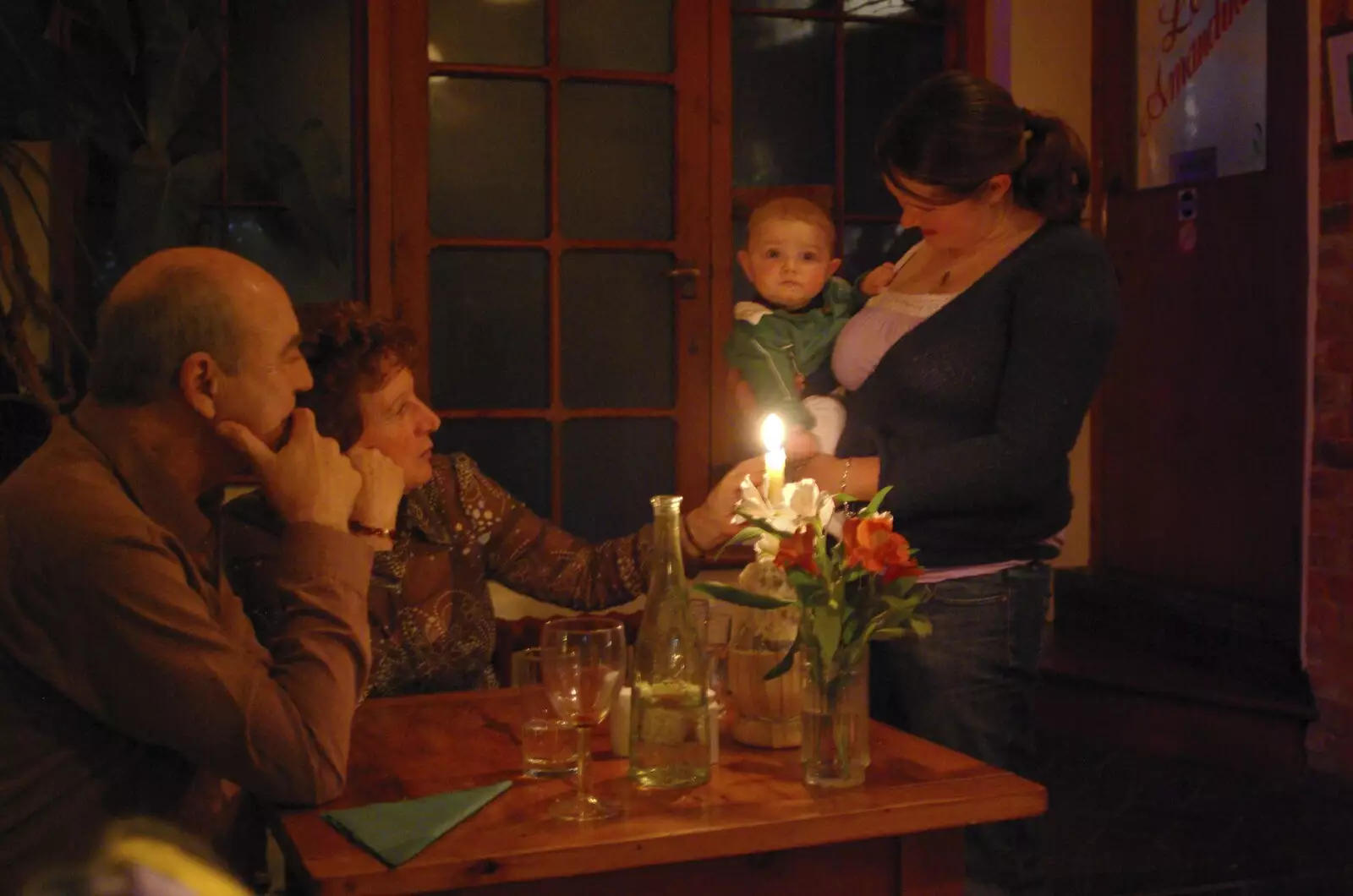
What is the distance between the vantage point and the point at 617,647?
1596mm

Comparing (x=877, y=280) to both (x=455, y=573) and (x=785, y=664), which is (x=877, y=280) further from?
(x=785, y=664)

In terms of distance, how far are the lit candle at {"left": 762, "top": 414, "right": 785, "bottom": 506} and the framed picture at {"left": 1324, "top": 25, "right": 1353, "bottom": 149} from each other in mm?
2927

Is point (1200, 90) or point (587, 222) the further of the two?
point (1200, 90)

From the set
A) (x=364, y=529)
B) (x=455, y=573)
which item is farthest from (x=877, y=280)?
(x=364, y=529)

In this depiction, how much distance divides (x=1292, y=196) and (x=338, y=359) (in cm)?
336

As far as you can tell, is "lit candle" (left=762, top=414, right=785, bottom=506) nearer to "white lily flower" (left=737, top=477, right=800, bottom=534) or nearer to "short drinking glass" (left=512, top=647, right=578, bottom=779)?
"white lily flower" (left=737, top=477, right=800, bottom=534)

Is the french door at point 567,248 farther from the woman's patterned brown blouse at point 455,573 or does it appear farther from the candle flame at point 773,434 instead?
the candle flame at point 773,434

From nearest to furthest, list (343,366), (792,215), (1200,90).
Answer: (343,366) < (792,215) < (1200,90)

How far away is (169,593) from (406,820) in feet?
1.09

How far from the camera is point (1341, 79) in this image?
12.5 ft

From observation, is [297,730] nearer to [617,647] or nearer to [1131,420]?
[617,647]

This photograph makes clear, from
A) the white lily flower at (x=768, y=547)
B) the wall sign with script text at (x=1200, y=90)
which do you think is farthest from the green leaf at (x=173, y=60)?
the wall sign with script text at (x=1200, y=90)

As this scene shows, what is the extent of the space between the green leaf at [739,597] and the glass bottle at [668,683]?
4 centimetres

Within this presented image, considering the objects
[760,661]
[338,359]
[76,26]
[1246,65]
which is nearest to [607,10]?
[76,26]
